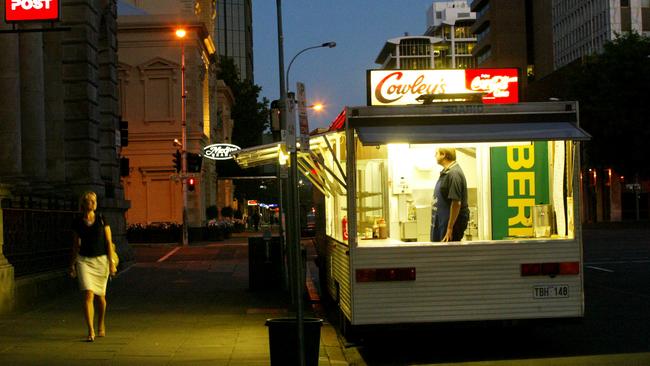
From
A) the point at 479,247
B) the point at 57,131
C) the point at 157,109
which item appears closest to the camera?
the point at 479,247

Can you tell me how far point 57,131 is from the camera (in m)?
24.1

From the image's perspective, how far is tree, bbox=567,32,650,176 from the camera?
58594 mm

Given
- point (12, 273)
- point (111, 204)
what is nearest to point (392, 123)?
point (12, 273)

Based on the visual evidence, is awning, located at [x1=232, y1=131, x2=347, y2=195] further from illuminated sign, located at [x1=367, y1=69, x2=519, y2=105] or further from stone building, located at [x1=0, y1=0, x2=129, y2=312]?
stone building, located at [x1=0, y1=0, x2=129, y2=312]

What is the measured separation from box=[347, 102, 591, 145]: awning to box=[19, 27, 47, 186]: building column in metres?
12.8

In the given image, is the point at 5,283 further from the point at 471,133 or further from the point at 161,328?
the point at 471,133

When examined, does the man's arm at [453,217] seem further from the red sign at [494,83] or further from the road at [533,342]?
the red sign at [494,83]

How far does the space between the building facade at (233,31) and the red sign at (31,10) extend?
365 feet

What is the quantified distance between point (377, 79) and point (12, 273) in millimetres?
6604

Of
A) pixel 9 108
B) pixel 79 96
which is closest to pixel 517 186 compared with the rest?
pixel 9 108

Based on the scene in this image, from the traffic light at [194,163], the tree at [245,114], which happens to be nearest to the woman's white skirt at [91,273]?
the traffic light at [194,163]

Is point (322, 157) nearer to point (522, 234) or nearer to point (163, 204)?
point (522, 234)

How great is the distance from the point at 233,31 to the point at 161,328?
120 m

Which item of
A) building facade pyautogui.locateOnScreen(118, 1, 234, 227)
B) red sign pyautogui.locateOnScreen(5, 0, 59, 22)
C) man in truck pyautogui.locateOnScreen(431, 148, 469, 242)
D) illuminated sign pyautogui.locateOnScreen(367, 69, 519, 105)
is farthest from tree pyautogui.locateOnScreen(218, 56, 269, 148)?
man in truck pyautogui.locateOnScreen(431, 148, 469, 242)
